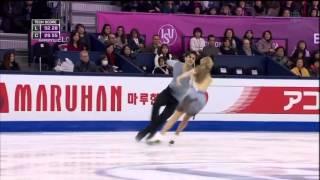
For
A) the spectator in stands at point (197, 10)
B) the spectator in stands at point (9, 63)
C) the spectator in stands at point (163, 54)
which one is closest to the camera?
the spectator in stands at point (9, 63)

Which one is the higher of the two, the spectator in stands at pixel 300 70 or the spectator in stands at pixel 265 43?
the spectator in stands at pixel 265 43

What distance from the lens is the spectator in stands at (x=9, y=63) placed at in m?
11.8

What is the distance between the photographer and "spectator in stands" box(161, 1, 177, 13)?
1529 cm

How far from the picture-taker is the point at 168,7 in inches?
603

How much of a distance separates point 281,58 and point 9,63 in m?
5.40

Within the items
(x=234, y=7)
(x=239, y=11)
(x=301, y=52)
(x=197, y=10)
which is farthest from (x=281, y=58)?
(x=234, y=7)

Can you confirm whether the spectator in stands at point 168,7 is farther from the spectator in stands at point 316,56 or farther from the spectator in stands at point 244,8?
the spectator in stands at point 316,56

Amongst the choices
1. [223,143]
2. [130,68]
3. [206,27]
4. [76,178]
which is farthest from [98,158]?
[206,27]

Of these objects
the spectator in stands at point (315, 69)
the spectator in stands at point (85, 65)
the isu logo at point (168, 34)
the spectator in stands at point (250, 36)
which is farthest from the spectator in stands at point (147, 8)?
the spectator in stands at point (315, 69)

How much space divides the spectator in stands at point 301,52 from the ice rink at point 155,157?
2.81m

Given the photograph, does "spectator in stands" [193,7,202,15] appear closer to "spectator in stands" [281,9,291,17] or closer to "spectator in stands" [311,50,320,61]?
"spectator in stands" [281,9,291,17]

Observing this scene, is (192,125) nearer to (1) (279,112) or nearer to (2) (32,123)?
(1) (279,112)

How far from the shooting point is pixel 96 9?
619 inches
